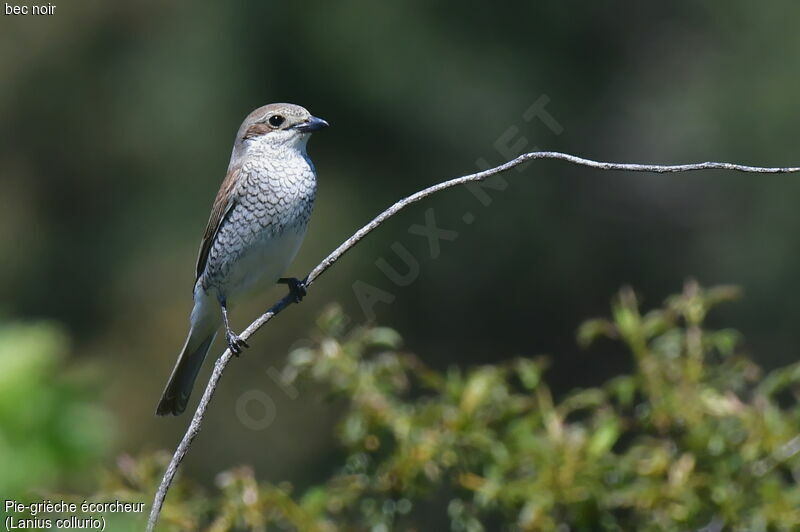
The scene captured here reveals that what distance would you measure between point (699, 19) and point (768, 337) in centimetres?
446

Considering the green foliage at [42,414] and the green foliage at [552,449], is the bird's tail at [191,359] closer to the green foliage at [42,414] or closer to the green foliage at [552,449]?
the green foliage at [552,449]

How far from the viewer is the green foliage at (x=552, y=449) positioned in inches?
113

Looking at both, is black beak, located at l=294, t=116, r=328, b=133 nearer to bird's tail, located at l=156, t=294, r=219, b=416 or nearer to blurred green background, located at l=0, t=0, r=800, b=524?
bird's tail, located at l=156, t=294, r=219, b=416

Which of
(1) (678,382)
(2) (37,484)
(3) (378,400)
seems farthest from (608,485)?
(2) (37,484)

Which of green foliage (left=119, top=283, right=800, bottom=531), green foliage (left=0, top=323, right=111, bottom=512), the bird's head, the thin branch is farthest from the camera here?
the bird's head

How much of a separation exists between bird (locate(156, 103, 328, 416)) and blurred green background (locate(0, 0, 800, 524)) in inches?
246

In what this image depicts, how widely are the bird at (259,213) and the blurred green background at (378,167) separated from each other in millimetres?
6260

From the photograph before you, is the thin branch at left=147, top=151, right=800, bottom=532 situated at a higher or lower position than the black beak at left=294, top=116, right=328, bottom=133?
lower

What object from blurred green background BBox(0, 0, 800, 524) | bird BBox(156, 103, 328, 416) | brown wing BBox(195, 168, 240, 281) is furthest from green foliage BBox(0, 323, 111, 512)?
blurred green background BBox(0, 0, 800, 524)

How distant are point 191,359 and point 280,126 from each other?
3.28 feet

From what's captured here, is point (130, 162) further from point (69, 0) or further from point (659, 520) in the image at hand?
point (659, 520)

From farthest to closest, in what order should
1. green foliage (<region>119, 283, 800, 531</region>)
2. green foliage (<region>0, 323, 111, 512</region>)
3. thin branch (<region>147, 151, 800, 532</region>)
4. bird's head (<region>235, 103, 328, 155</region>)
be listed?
bird's head (<region>235, 103, 328, 155</region>)
green foliage (<region>119, 283, 800, 531</region>)
thin branch (<region>147, 151, 800, 532</region>)
green foliage (<region>0, 323, 111, 512</region>)

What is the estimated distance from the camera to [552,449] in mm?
2969

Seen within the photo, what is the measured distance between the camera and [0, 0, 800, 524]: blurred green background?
11008mm
